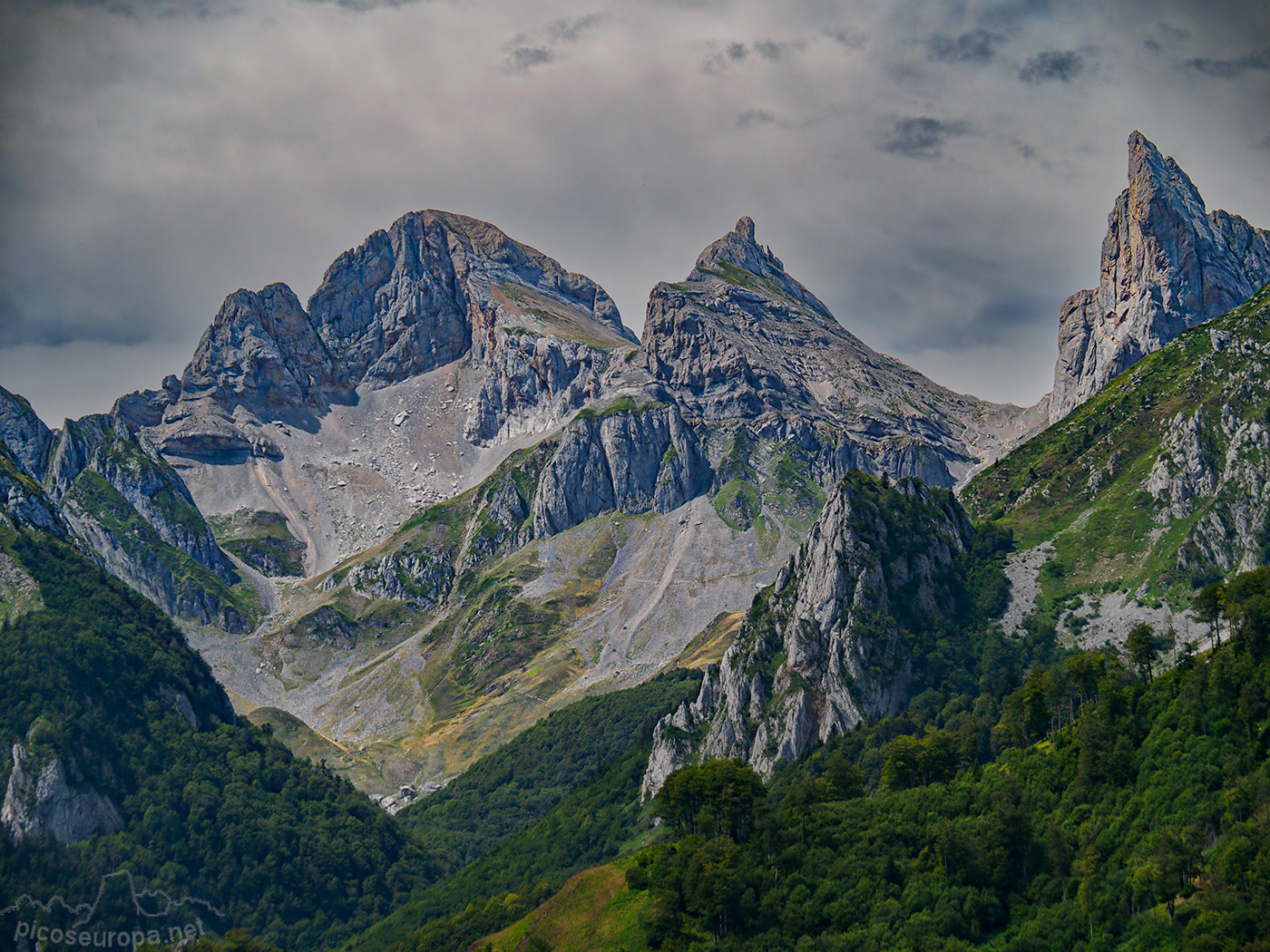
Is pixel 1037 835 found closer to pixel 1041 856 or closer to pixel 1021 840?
pixel 1021 840

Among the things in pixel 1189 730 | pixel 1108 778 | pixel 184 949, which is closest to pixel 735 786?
pixel 1108 778

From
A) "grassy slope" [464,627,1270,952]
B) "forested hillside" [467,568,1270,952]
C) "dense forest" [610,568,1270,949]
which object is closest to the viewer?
"grassy slope" [464,627,1270,952]

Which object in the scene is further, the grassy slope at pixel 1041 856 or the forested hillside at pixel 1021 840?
the forested hillside at pixel 1021 840

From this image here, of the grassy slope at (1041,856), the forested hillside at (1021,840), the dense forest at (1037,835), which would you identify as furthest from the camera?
the forested hillside at (1021,840)

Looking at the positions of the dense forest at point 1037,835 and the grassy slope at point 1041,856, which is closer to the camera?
the grassy slope at point 1041,856

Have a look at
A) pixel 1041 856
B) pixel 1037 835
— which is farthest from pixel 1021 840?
pixel 1041 856

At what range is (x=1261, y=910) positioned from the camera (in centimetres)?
8919

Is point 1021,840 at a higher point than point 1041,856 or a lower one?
higher

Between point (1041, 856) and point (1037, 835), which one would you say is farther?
point (1037, 835)

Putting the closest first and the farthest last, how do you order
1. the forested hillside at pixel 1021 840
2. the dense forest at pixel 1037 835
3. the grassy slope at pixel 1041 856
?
the grassy slope at pixel 1041 856 → the dense forest at pixel 1037 835 → the forested hillside at pixel 1021 840

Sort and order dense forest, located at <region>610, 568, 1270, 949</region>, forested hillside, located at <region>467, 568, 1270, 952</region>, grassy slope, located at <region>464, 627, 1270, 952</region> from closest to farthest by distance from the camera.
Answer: grassy slope, located at <region>464, 627, 1270, 952</region>, dense forest, located at <region>610, 568, 1270, 949</region>, forested hillside, located at <region>467, 568, 1270, 952</region>

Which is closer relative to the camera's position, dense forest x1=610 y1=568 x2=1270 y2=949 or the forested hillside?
dense forest x1=610 y1=568 x2=1270 y2=949

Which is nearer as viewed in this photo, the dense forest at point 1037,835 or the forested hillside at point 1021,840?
the dense forest at point 1037,835

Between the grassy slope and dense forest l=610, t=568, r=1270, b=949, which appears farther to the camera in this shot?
dense forest l=610, t=568, r=1270, b=949
